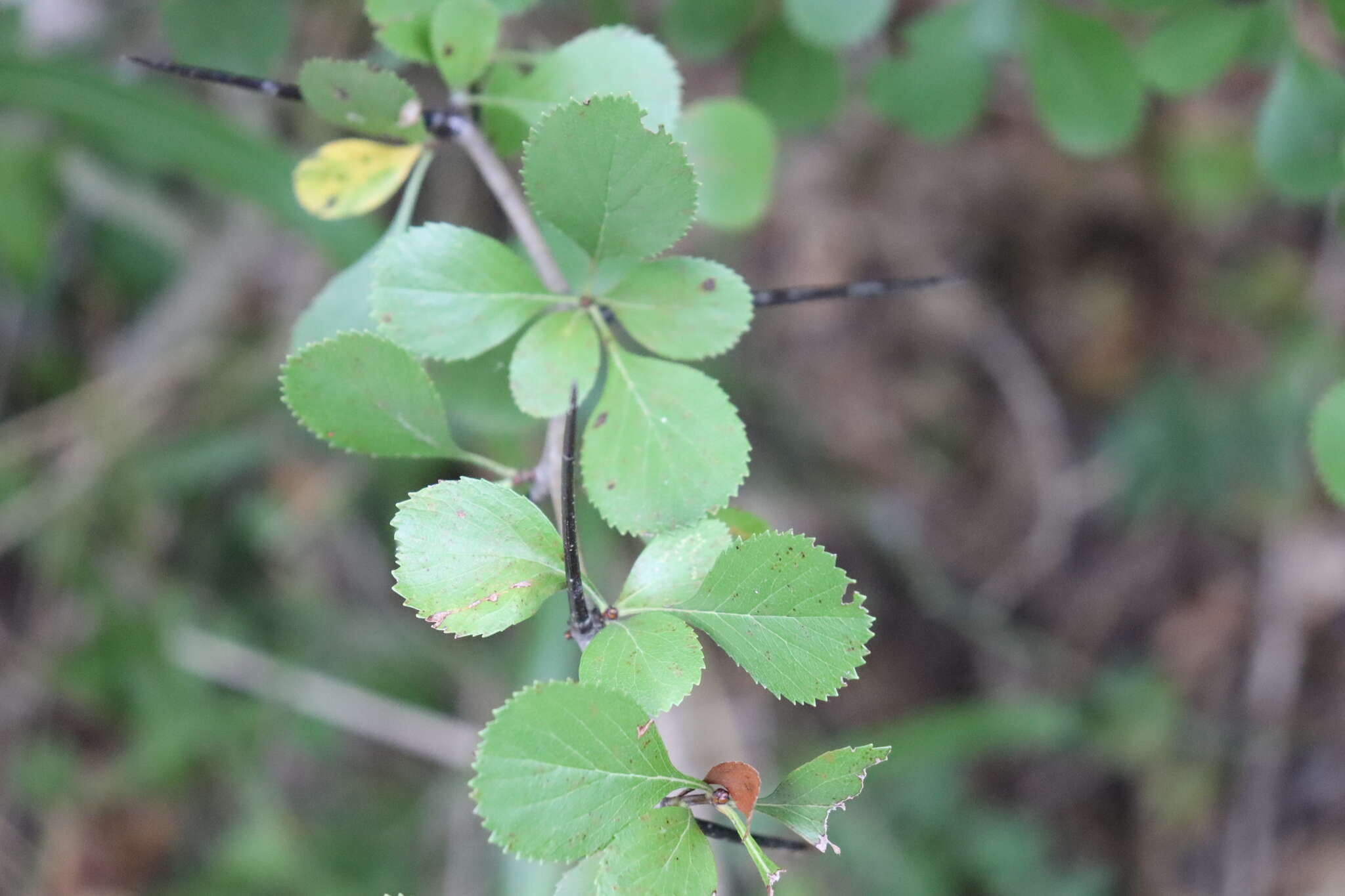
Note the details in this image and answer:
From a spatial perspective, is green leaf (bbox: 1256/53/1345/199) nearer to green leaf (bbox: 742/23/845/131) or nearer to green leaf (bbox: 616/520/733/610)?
green leaf (bbox: 742/23/845/131)

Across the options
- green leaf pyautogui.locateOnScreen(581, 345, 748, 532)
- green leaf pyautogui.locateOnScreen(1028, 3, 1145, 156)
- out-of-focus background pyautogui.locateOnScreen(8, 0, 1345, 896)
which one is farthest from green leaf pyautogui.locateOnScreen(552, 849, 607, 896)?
out-of-focus background pyautogui.locateOnScreen(8, 0, 1345, 896)

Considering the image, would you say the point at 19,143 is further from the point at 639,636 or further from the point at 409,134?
the point at 639,636

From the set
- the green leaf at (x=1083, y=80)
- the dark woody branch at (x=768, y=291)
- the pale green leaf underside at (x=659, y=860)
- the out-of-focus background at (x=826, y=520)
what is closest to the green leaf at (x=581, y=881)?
the pale green leaf underside at (x=659, y=860)

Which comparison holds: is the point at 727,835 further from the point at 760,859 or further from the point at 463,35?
the point at 463,35

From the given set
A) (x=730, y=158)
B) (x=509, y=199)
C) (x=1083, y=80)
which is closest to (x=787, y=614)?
(x=509, y=199)

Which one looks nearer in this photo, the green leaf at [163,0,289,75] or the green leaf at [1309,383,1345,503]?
the green leaf at [1309,383,1345,503]

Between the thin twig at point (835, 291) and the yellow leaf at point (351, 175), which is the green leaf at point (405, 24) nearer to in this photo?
the yellow leaf at point (351, 175)

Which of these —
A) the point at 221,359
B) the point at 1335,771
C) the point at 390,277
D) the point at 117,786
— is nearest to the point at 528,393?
the point at 390,277
